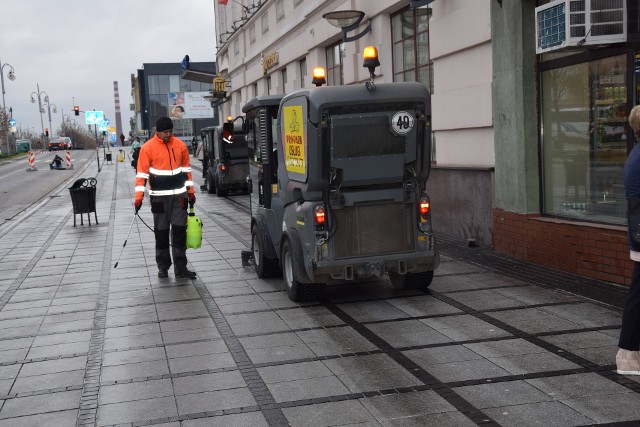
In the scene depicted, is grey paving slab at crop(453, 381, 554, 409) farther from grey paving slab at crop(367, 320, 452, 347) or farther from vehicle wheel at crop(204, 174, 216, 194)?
vehicle wheel at crop(204, 174, 216, 194)

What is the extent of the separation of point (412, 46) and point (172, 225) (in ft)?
22.3

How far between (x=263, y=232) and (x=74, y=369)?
12.6ft

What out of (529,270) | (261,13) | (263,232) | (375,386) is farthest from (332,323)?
(261,13)

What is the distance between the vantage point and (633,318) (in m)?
5.43

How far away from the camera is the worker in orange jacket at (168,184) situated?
1020cm

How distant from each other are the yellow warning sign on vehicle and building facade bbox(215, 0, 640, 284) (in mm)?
3202

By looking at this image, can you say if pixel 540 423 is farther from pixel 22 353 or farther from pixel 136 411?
pixel 22 353

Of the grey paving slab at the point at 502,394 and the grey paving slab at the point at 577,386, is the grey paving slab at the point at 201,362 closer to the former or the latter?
the grey paving slab at the point at 502,394

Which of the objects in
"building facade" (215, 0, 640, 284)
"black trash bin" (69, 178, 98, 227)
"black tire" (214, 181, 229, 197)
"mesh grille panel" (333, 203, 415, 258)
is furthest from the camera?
"black tire" (214, 181, 229, 197)

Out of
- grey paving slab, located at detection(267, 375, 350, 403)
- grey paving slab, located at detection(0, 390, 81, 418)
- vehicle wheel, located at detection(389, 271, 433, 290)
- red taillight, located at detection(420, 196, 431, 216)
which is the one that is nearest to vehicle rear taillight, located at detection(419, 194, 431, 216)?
red taillight, located at detection(420, 196, 431, 216)

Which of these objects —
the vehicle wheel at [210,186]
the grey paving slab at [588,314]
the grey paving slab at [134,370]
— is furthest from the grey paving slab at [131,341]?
the vehicle wheel at [210,186]

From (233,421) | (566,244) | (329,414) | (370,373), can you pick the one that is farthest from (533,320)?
(233,421)

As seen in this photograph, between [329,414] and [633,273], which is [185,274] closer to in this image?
[329,414]

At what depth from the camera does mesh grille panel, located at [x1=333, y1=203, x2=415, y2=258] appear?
820 cm
